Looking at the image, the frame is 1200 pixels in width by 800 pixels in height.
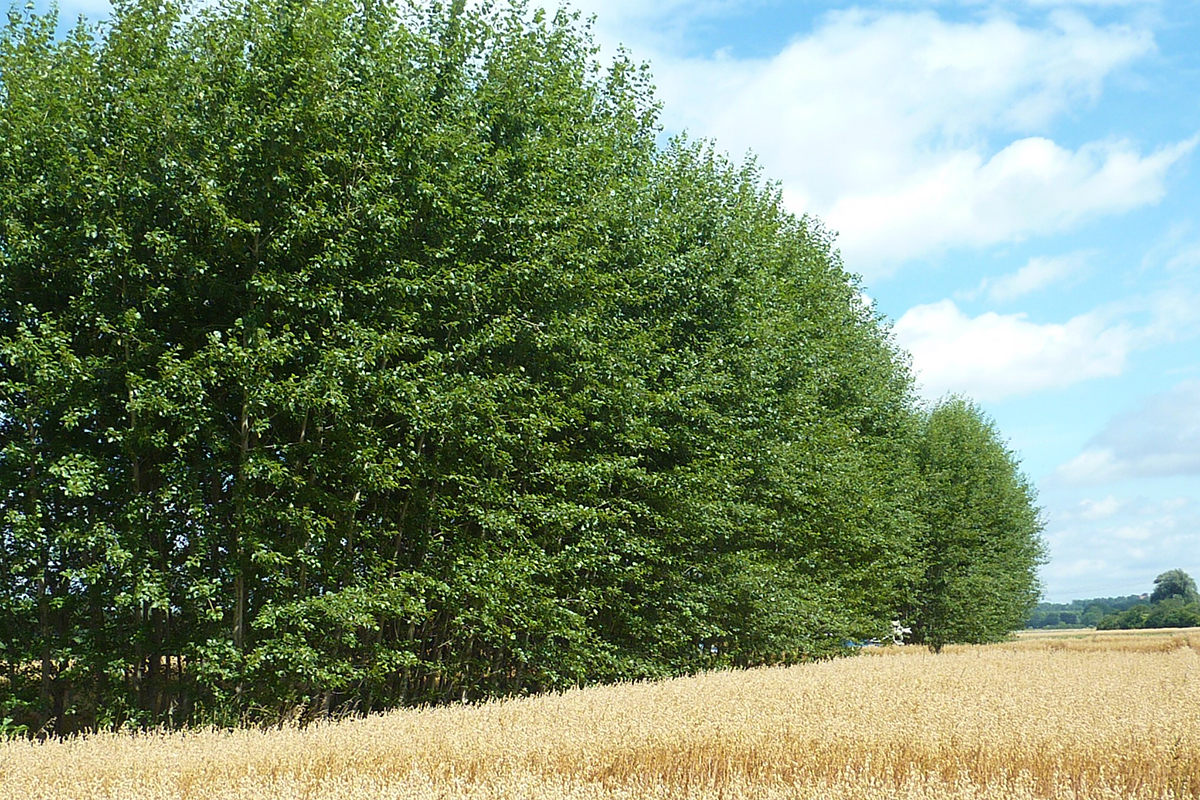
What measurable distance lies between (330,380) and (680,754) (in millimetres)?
6940

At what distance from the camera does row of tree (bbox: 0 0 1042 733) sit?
12695mm

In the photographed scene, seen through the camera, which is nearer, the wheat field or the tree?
the wheat field

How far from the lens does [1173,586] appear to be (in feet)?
584

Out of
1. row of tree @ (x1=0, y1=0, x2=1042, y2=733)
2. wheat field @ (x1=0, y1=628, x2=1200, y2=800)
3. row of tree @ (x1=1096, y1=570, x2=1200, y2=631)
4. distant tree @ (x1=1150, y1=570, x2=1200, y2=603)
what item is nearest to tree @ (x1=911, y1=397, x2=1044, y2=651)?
row of tree @ (x1=0, y1=0, x2=1042, y2=733)

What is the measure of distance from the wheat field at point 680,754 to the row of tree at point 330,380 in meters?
3.33

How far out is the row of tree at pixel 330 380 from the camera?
41.7 ft

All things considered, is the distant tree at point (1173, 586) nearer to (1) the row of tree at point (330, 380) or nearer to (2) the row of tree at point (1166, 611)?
(2) the row of tree at point (1166, 611)

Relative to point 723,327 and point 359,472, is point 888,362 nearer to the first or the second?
point 723,327

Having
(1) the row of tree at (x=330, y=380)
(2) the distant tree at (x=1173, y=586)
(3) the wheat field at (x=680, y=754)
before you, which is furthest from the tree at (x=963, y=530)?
(2) the distant tree at (x=1173, y=586)

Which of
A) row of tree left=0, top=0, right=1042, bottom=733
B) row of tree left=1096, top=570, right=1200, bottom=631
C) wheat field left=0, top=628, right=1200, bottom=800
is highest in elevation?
row of tree left=0, top=0, right=1042, bottom=733

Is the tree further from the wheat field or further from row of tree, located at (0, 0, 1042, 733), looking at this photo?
the wheat field

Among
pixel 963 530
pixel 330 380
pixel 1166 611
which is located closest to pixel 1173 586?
pixel 1166 611

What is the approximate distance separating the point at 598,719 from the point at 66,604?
7631 mm

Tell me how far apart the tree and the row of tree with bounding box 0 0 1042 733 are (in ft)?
71.2
